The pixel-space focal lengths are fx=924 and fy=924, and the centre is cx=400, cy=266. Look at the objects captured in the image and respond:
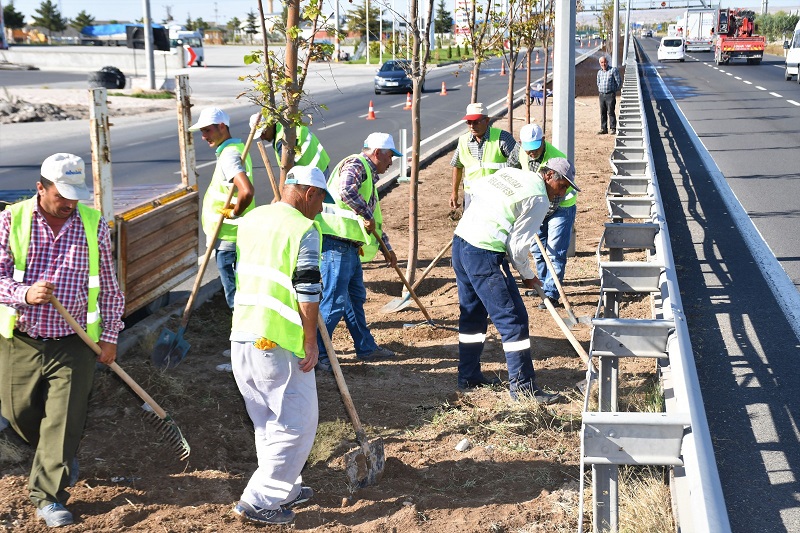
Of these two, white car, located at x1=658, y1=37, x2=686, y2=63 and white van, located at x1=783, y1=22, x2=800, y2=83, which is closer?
white van, located at x1=783, y1=22, x2=800, y2=83

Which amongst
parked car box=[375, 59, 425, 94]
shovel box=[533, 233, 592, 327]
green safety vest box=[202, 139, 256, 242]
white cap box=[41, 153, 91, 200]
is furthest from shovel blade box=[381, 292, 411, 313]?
parked car box=[375, 59, 425, 94]

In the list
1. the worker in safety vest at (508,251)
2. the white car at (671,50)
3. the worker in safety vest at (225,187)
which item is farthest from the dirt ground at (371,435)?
the white car at (671,50)

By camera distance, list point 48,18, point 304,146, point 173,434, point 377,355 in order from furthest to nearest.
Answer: point 48,18 → point 304,146 → point 377,355 → point 173,434

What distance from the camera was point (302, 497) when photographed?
471cm

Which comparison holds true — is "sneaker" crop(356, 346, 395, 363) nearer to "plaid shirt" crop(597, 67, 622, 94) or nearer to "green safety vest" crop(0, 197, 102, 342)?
"green safety vest" crop(0, 197, 102, 342)

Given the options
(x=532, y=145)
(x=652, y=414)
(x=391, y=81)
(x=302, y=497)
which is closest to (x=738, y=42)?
(x=391, y=81)

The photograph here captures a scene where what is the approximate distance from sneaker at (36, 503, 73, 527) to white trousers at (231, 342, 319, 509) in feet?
2.70

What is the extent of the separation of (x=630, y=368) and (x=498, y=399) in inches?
41.5

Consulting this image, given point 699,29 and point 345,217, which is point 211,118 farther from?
point 699,29

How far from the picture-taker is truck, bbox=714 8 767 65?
52438 mm

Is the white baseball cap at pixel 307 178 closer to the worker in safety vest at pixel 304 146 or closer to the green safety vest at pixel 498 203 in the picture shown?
the green safety vest at pixel 498 203

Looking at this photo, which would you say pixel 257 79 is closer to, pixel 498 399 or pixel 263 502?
pixel 498 399

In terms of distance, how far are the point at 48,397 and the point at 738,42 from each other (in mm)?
54230

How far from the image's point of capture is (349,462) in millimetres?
4762
